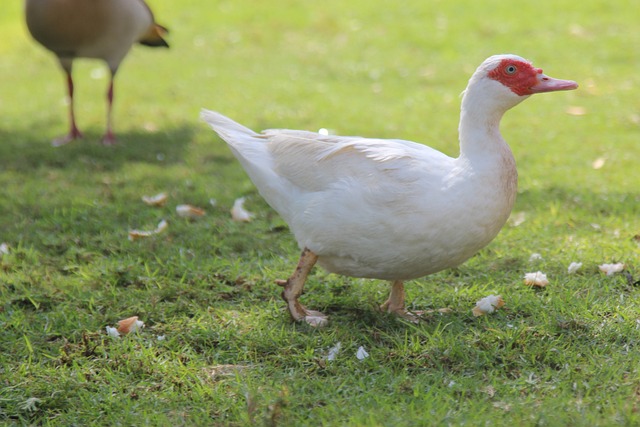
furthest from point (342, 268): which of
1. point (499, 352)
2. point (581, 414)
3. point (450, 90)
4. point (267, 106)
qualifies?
point (450, 90)

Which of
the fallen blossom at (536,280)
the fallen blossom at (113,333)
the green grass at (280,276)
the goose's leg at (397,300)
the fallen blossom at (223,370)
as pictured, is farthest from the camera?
the fallen blossom at (536,280)

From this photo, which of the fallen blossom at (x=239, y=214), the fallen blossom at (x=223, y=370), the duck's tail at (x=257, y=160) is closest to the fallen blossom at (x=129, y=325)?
the fallen blossom at (x=223, y=370)

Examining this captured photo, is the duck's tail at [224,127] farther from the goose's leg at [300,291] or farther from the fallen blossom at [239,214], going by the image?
the fallen blossom at [239,214]

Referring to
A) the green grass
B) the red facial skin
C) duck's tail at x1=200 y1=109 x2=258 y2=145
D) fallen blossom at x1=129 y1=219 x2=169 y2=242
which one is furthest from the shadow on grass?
the red facial skin

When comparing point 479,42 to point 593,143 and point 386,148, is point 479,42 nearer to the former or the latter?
point 593,143

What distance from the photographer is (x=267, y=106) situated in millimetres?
8352

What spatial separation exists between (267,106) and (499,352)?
5235 mm

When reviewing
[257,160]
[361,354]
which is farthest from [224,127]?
[361,354]

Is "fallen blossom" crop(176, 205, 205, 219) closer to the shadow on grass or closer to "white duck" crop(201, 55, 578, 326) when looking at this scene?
the shadow on grass

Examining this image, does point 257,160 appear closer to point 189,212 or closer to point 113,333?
point 113,333

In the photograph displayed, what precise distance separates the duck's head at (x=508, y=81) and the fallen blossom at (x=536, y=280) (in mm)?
986

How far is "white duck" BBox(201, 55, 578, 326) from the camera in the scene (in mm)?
3580

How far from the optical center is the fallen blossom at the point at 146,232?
5.07m

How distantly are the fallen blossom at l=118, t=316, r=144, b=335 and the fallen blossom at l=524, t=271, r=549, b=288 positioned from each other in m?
1.93
